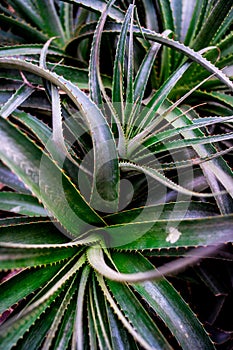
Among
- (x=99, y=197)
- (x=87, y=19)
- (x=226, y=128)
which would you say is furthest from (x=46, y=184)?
(x=87, y=19)

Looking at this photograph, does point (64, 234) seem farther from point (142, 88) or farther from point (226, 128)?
point (226, 128)

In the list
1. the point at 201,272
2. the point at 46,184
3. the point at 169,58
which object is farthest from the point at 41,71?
the point at 201,272

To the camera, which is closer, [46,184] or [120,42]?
[46,184]

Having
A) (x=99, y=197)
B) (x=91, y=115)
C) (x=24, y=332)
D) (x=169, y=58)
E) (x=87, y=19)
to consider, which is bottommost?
(x=24, y=332)

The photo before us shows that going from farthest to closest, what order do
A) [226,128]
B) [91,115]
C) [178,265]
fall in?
1. [226,128]
2. [91,115]
3. [178,265]

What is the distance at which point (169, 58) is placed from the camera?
3.40 ft

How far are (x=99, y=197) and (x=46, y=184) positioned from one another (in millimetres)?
137

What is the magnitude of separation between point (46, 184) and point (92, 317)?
0.81ft

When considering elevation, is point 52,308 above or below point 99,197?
below

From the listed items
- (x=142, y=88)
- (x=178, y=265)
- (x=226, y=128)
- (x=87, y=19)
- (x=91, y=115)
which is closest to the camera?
(x=178, y=265)

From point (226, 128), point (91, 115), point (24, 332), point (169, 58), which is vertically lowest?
point (24, 332)

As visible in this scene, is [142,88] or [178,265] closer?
[178,265]

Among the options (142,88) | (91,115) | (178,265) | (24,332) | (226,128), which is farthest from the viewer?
(226,128)

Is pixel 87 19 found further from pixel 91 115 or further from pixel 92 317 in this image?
pixel 92 317
